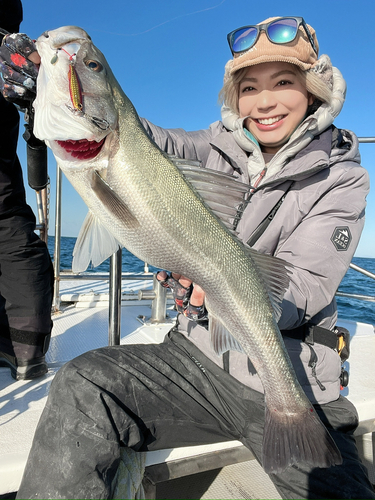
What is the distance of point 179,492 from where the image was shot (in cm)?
278

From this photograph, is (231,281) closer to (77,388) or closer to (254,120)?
(77,388)

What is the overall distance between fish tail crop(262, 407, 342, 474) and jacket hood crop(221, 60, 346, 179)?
162 cm

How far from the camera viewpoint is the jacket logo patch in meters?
2.37

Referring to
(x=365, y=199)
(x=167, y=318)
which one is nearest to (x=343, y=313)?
(x=167, y=318)

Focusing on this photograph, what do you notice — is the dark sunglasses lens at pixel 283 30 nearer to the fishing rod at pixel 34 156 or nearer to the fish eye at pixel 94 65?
the fish eye at pixel 94 65

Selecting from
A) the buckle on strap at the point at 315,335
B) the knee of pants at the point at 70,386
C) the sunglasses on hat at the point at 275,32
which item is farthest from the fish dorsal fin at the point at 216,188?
the sunglasses on hat at the point at 275,32

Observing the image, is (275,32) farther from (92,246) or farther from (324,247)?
(92,246)

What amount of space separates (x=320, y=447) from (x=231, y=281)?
38.9 inches

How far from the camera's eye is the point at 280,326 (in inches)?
85.7

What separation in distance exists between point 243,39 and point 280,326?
2.23 m

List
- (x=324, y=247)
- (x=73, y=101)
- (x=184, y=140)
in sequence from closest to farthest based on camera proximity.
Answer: (x=73, y=101) < (x=324, y=247) < (x=184, y=140)

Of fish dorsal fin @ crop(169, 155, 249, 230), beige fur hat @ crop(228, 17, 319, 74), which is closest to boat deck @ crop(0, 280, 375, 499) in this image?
Answer: fish dorsal fin @ crop(169, 155, 249, 230)

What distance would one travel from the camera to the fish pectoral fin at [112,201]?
1.84 m

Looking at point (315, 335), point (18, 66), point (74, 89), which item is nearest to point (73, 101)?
point (74, 89)
